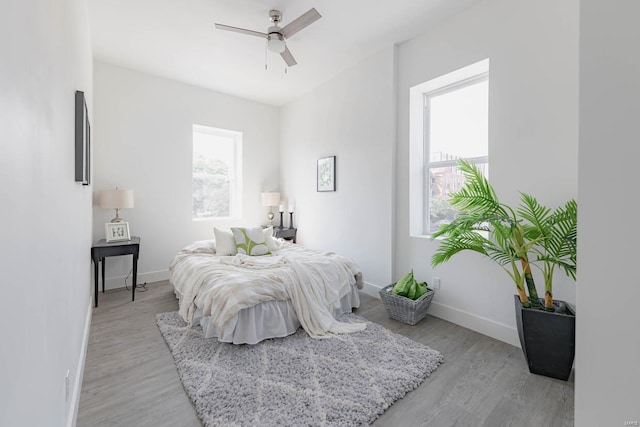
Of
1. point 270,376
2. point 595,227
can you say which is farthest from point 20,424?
point 595,227

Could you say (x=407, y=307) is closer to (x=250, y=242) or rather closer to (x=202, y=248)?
(x=250, y=242)

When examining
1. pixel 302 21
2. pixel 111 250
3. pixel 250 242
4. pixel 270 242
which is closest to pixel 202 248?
pixel 250 242

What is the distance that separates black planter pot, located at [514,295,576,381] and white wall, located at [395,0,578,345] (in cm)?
38

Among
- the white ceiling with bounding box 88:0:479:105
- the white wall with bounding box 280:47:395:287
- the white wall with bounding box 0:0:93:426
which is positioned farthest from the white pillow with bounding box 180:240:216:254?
the white ceiling with bounding box 88:0:479:105

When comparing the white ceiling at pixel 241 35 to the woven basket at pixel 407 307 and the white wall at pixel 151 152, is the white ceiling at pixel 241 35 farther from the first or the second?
the woven basket at pixel 407 307

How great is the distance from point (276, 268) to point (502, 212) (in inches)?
79.0

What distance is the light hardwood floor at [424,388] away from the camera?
161 cm

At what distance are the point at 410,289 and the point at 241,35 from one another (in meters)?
3.22

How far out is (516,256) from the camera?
2.18 meters

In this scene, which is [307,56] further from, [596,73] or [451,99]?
[596,73]

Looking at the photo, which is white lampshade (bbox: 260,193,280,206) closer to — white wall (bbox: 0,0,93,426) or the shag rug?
the shag rug

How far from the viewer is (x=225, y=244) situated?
349 centimetres

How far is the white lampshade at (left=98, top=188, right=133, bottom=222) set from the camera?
3.39 metres

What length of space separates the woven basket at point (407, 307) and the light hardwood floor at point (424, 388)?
0.42 ft
